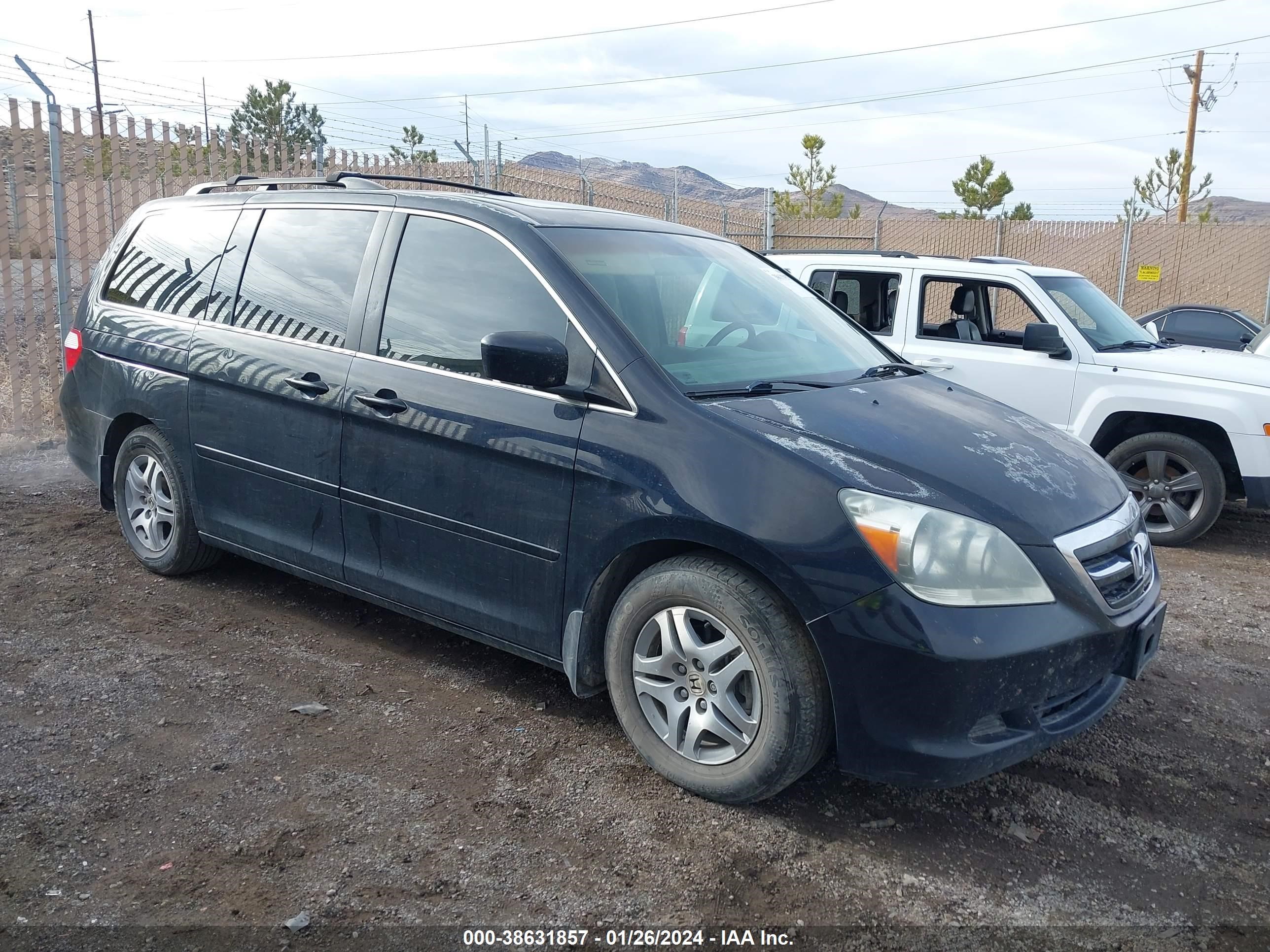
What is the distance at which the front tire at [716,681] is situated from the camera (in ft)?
9.78

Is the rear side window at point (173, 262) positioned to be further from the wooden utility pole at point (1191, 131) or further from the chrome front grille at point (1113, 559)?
the wooden utility pole at point (1191, 131)

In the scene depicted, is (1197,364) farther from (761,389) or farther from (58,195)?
(58,195)

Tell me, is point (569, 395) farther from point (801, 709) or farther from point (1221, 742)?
point (1221, 742)

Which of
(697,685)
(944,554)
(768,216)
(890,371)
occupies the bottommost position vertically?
(697,685)

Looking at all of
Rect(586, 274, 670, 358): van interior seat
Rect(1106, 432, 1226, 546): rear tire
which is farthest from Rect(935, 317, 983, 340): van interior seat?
Rect(586, 274, 670, 358): van interior seat

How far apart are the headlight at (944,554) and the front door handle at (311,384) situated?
2.12m

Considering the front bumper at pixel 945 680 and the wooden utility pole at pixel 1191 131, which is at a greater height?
the wooden utility pole at pixel 1191 131

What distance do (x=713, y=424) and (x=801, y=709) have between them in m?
0.89

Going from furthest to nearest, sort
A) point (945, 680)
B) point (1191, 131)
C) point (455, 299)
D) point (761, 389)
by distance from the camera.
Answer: point (1191, 131), point (455, 299), point (761, 389), point (945, 680)

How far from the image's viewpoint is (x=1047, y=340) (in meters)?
6.87

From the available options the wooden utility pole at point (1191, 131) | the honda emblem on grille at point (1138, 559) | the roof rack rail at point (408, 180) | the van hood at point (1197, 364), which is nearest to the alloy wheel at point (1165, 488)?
the van hood at point (1197, 364)

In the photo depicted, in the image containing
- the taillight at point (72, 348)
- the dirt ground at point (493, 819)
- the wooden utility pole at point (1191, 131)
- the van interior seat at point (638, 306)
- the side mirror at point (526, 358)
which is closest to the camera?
the dirt ground at point (493, 819)

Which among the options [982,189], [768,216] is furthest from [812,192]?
[768,216]

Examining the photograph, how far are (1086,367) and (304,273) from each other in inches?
199
